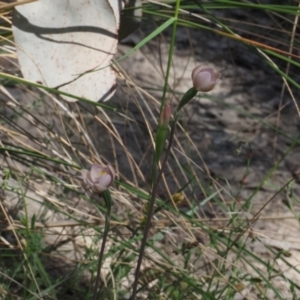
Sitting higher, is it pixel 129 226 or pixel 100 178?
pixel 100 178

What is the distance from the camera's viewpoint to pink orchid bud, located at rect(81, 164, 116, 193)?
101 cm

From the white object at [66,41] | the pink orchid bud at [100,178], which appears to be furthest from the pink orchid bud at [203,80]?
the white object at [66,41]

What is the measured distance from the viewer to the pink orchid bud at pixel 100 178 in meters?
1.01

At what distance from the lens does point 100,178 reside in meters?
1.02

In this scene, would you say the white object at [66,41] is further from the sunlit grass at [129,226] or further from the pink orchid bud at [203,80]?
the pink orchid bud at [203,80]

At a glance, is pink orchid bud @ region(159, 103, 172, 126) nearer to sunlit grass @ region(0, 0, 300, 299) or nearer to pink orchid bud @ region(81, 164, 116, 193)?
pink orchid bud @ region(81, 164, 116, 193)

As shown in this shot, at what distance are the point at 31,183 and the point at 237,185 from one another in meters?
0.94

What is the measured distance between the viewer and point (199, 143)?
8.55 ft

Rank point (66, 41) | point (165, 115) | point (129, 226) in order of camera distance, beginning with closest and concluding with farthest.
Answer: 1. point (165, 115)
2. point (66, 41)
3. point (129, 226)

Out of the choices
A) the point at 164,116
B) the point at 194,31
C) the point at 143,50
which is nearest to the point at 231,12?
the point at 194,31

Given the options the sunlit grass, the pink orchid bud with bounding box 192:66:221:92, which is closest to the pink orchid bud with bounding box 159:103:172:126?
the pink orchid bud with bounding box 192:66:221:92

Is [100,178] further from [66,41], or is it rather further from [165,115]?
[66,41]

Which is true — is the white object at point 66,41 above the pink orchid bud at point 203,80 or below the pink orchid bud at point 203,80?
below

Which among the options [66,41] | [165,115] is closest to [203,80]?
[165,115]
